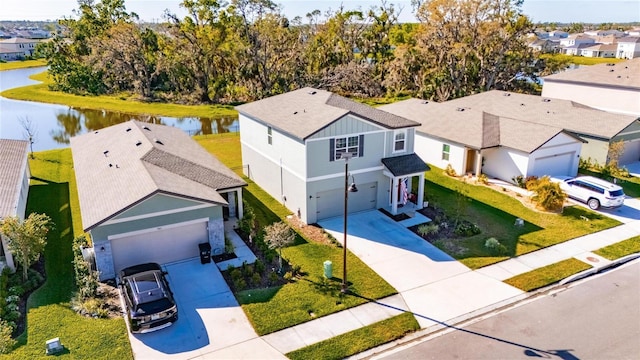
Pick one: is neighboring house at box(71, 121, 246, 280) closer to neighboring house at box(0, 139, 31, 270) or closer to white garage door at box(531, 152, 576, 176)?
neighboring house at box(0, 139, 31, 270)

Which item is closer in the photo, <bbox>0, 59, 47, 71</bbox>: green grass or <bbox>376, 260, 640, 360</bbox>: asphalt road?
<bbox>376, 260, 640, 360</bbox>: asphalt road

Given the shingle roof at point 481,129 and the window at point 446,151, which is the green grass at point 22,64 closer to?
the shingle roof at point 481,129

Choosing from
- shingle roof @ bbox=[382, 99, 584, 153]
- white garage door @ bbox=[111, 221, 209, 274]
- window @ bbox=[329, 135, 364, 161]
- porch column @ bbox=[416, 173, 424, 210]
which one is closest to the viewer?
white garage door @ bbox=[111, 221, 209, 274]

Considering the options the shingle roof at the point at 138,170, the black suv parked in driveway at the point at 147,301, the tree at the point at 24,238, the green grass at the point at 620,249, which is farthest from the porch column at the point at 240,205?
the green grass at the point at 620,249

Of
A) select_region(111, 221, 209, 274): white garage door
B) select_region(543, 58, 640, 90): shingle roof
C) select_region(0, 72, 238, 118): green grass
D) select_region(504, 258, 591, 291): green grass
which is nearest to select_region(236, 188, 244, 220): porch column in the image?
select_region(111, 221, 209, 274): white garage door

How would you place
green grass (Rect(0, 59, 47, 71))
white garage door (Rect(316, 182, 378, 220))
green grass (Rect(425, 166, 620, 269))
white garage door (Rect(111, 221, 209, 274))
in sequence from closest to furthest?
1. white garage door (Rect(111, 221, 209, 274))
2. green grass (Rect(425, 166, 620, 269))
3. white garage door (Rect(316, 182, 378, 220))
4. green grass (Rect(0, 59, 47, 71))

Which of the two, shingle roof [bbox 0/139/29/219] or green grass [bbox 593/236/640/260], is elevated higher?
shingle roof [bbox 0/139/29/219]

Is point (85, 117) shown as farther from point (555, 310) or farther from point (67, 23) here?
point (555, 310)
